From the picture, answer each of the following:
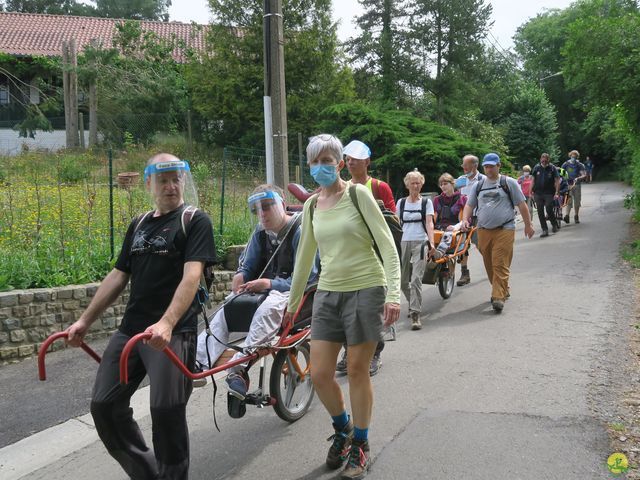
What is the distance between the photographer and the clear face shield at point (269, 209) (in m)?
4.80

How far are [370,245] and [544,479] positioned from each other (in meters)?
1.71

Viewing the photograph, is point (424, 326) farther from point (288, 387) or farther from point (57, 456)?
point (57, 456)

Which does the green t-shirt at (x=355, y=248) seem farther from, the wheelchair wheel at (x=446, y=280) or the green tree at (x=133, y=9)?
the green tree at (x=133, y=9)

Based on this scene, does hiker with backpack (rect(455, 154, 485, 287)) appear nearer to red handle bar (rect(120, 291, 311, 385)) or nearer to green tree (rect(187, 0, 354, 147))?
red handle bar (rect(120, 291, 311, 385))

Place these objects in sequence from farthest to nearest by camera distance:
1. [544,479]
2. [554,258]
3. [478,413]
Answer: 1. [554,258]
2. [478,413]
3. [544,479]

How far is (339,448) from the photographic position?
4055 millimetres

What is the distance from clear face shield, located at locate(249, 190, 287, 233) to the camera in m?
4.80

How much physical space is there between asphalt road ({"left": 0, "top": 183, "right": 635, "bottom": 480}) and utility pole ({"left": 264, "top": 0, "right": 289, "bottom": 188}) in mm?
2897

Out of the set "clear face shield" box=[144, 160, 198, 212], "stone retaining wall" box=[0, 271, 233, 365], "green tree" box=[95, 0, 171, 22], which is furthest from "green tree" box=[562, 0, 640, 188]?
"green tree" box=[95, 0, 171, 22]

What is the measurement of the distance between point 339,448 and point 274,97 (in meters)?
6.40

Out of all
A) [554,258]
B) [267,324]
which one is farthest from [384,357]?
[554,258]

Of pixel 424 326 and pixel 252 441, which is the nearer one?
pixel 252 441

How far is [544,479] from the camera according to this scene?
3.79m

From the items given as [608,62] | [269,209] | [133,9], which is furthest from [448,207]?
[133,9]
